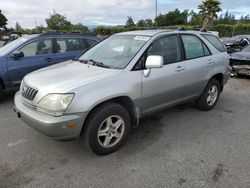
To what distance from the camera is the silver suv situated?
2.84 metres

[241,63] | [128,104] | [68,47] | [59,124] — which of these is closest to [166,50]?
[128,104]

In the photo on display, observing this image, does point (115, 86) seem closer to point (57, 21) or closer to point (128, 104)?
point (128, 104)

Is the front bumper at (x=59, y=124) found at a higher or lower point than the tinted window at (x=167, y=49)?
lower

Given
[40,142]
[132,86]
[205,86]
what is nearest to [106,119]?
[132,86]

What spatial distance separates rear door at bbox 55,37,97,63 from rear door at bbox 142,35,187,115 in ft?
10.3

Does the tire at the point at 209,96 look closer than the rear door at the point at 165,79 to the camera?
No

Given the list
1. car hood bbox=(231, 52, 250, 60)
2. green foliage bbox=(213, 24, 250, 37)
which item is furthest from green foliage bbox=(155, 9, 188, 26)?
car hood bbox=(231, 52, 250, 60)

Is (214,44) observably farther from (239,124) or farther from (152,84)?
(152,84)

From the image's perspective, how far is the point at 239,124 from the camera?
432 centimetres

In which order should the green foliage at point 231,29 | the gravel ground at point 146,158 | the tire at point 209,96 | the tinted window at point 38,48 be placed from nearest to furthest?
the gravel ground at point 146,158, the tire at point 209,96, the tinted window at point 38,48, the green foliage at point 231,29

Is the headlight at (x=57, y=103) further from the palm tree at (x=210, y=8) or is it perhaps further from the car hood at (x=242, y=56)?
the palm tree at (x=210, y=8)

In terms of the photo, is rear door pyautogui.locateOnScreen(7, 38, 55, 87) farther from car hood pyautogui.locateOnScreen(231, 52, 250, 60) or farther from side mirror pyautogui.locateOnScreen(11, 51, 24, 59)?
car hood pyautogui.locateOnScreen(231, 52, 250, 60)

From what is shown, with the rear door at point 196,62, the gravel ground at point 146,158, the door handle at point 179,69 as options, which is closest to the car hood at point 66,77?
the gravel ground at point 146,158

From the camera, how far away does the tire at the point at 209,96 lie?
4.79m
